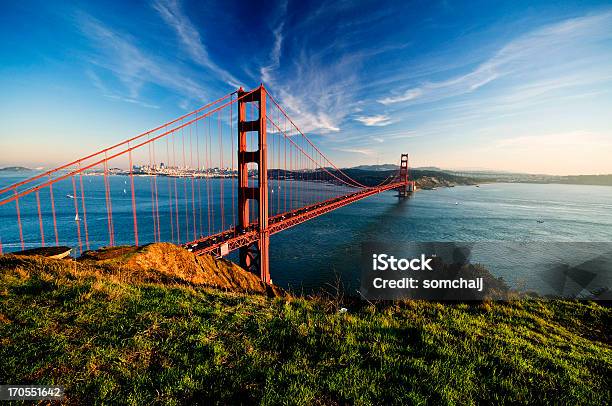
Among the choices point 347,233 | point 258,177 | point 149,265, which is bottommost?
point 347,233

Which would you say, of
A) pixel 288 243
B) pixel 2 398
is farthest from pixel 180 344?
pixel 288 243

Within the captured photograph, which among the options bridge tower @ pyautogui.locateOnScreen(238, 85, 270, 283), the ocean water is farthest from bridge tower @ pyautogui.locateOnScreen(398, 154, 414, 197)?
bridge tower @ pyautogui.locateOnScreen(238, 85, 270, 283)

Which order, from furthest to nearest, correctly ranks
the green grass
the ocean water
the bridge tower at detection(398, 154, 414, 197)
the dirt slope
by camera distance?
the bridge tower at detection(398, 154, 414, 197) → the ocean water → the dirt slope → the green grass

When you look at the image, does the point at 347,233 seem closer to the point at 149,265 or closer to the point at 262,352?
the point at 149,265

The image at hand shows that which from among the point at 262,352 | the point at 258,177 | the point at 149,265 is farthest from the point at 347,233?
the point at 262,352

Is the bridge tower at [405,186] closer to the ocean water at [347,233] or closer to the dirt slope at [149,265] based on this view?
the ocean water at [347,233]

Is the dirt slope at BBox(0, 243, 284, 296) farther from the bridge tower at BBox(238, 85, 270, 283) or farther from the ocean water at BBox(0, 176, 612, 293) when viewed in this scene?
the ocean water at BBox(0, 176, 612, 293)
